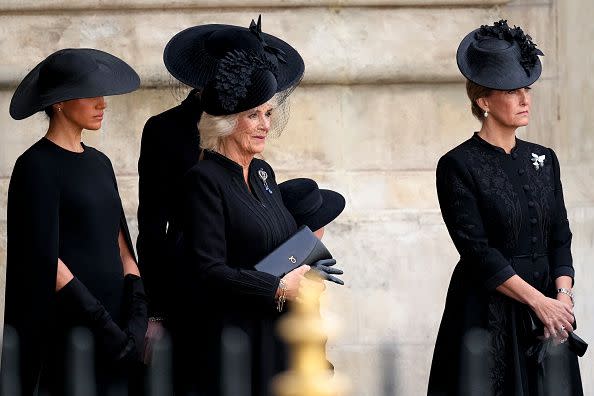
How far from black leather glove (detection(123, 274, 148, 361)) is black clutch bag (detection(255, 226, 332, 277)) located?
0.52 metres

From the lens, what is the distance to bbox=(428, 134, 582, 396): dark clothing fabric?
6.43m

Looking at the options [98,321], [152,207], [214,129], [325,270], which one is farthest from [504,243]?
[98,321]

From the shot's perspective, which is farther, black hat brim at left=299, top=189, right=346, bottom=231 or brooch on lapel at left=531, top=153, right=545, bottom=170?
brooch on lapel at left=531, top=153, right=545, bottom=170

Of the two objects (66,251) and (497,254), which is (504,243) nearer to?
(497,254)

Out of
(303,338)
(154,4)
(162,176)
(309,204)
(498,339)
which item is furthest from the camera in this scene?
(154,4)

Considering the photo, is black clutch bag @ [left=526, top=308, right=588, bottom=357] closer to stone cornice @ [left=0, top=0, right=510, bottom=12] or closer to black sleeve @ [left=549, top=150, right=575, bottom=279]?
black sleeve @ [left=549, top=150, right=575, bottom=279]

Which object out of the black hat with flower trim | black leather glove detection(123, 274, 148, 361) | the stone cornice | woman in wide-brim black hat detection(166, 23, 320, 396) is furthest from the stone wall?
woman in wide-brim black hat detection(166, 23, 320, 396)

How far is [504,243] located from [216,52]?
51.9 inches

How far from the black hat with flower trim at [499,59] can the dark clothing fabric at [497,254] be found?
0.86 feet

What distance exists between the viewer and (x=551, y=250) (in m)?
6.61

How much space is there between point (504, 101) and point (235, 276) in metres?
1.37

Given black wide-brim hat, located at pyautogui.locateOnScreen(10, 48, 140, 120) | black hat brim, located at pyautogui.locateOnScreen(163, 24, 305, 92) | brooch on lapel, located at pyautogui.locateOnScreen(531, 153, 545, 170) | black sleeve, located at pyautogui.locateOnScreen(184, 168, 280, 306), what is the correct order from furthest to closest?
brooch on lapel, located at pyautogui.locateOnScreen(531, 153, 545, 170) → black hat brim, located at pyautogui.locateOnScreen(163, 24, 305, 92) → black wide-brim hat, located at pyautogui.locateOnScreen(10, 48, 140, 120) → black sleeve, located at pyautogui.locateOnScreen(184, 168, 280, 306)

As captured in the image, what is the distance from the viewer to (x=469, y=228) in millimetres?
6438

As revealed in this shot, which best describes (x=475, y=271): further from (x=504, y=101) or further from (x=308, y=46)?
(x=308, y=46)
